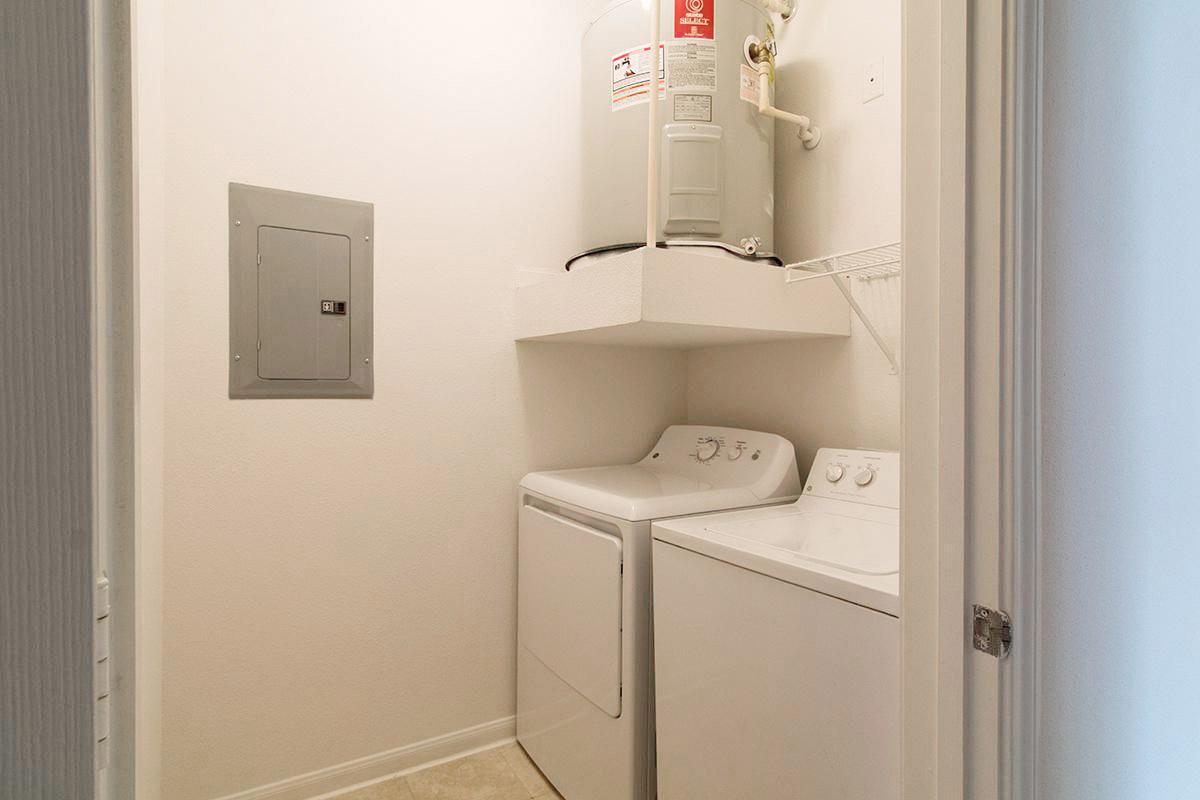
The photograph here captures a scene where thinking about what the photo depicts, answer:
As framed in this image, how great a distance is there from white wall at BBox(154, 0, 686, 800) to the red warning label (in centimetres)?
59

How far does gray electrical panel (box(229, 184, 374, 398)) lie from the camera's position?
5.25 ft

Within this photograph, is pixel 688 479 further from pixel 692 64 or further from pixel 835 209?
pixel 692 64

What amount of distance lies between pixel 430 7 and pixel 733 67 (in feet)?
3.20

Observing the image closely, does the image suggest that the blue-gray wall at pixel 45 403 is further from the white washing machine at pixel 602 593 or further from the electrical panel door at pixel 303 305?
the electrical panel door at pixel 303 305

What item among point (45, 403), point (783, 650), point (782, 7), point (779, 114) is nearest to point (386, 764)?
point (783, 650)

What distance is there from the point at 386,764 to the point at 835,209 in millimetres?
2196

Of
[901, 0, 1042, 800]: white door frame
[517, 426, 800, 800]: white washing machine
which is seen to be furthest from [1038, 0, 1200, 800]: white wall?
[517, 426, 800, 800]: white washing machine

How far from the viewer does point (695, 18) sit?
63.2 inches

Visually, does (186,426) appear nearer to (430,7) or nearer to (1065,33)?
(430,7)

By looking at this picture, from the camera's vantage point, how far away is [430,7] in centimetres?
183

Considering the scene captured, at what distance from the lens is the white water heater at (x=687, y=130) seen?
161 cm

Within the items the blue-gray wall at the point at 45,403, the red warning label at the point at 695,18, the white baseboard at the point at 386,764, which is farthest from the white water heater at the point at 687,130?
the white baseboard at the point at 386,764

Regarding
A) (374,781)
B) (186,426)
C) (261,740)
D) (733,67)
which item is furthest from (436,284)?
Result: (374,781)

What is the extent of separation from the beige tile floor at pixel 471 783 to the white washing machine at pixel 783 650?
2.01 feet
